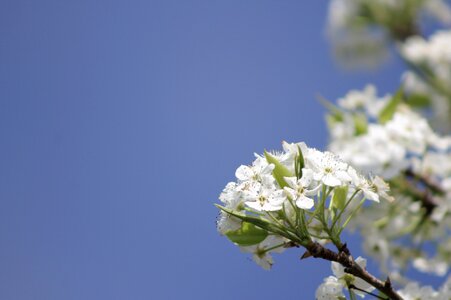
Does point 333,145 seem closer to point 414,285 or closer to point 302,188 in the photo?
point 414,285

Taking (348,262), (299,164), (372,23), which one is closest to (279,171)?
(299,164)

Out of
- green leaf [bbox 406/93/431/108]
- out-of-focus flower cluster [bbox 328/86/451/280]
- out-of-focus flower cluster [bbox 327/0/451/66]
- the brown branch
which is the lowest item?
the brown branch

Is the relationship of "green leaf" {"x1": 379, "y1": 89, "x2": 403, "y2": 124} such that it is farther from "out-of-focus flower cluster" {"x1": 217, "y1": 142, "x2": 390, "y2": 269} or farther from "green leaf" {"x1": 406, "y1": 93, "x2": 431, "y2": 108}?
"out-of-focus flower cluster" {"x1": 217, "y1": 142, "x2": 390, "y2": 269}

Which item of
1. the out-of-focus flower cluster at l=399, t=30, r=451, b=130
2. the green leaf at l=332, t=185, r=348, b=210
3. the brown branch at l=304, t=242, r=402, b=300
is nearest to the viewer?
the brown branch at l=304, t=242, r=402, b=300

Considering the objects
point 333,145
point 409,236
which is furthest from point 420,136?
point 409,236

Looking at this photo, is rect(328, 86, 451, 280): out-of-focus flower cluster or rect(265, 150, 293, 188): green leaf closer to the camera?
rect(265, 150, 293, 188): green leaf

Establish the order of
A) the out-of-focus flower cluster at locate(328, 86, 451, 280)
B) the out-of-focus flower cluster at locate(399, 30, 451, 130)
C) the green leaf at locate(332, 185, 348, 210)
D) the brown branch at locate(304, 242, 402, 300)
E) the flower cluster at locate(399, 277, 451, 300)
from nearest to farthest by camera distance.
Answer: the brown branch at locate(304, 242, 402, 300) → the green leaf at locate(332, 185, 348, 210) → the flower cluster at locate(399, 277, 451, 300) → the out-of-focus flower cluster at locate(328, 86, 451, 280) → the out-of-focus flower cluster at locate(399, 30, 451, 130)

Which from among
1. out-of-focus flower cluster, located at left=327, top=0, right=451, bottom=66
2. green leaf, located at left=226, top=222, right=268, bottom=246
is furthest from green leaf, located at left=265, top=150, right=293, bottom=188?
out-of-focus flower cluster, located at left=327, top=0, right=451, bottom=66
